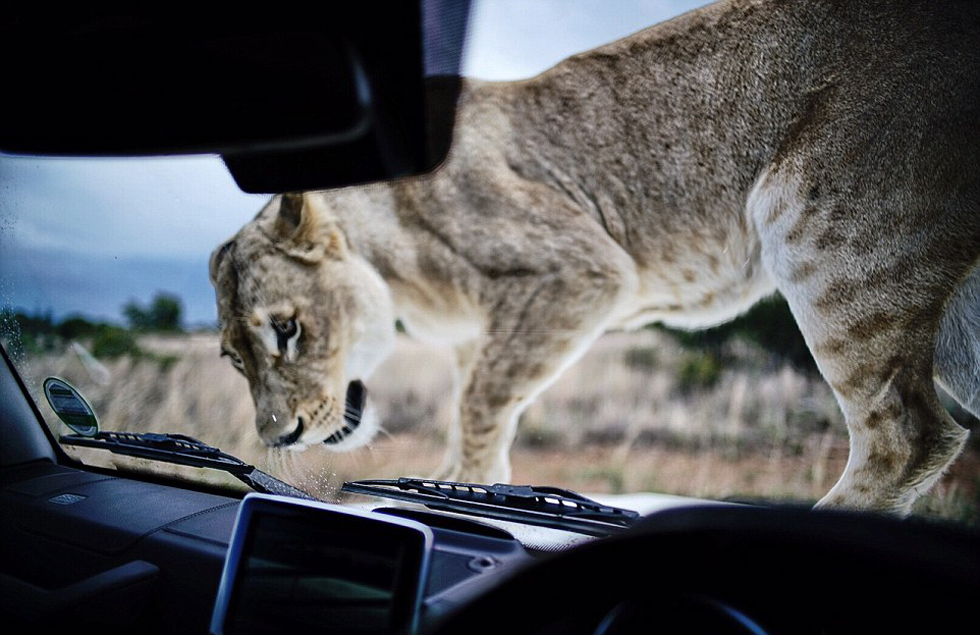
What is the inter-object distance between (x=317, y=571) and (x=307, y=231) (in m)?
1.49

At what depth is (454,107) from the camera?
2387 mm

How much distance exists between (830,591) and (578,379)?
1.52 meters

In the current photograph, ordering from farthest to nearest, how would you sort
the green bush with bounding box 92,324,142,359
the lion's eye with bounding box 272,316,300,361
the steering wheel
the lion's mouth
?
the green bush with bounding box 92,324,142,359, the lion's eye with bounding box 272,316,300,361, the lion's mouth, the steering wheel

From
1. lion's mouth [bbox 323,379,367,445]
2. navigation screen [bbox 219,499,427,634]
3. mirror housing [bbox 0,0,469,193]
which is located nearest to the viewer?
mirror housing [bbox 0,0,469,193]

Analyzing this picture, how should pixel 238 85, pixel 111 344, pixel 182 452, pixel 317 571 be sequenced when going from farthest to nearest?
1. pixel 111 344
2. pixel 182 452
3. pixel 317 571
4. pixel 238 85

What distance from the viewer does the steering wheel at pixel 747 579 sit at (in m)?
0.85

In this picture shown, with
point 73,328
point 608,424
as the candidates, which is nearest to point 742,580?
point 608,424

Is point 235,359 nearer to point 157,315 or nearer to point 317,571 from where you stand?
point 157,315

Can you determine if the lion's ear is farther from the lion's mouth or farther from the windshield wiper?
the windshield wiper

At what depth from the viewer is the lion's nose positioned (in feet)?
9.57

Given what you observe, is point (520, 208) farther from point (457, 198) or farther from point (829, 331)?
point (829, 331)

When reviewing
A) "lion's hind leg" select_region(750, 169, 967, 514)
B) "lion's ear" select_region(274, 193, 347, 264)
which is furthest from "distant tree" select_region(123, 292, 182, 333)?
"lion's hind leg" select_region(750, 169, 967, 514)

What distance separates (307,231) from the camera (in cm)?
295

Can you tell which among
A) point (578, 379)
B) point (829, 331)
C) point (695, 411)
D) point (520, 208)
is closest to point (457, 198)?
point (520, 208)
